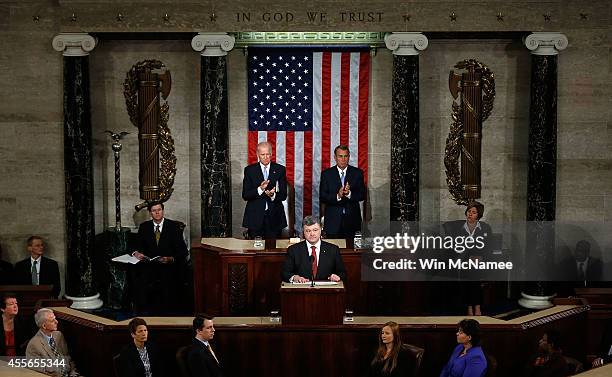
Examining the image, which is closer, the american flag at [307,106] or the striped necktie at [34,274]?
the striped necktie at [34,274]

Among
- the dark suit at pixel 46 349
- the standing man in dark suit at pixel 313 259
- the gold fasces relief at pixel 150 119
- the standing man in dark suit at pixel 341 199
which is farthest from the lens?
the gold fasces relief at pixel 150 119

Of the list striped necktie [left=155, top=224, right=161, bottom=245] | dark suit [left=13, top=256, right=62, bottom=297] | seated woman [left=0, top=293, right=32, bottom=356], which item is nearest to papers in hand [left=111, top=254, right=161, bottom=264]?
striped necktie [left=155, top=224, right=161, bottom=245]

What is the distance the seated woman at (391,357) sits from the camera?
11.0 m

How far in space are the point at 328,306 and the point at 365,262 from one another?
223 centimetres

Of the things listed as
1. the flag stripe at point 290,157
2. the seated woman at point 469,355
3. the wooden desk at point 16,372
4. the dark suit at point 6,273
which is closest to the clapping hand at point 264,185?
the flag stripe at point 290,157

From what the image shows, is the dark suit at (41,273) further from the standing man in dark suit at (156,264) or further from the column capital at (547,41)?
the column capital at (547,41)

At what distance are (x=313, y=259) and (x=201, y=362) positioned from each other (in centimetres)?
240

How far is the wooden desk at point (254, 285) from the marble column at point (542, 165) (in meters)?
2.66

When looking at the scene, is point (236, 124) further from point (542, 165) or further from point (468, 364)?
point (468, 364)

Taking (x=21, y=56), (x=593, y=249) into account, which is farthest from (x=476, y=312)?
(x=21, y=56)

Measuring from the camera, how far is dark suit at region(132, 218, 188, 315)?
49.4ft

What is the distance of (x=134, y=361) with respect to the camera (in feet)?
36.2

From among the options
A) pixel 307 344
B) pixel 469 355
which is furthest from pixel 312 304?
pixel 469 355

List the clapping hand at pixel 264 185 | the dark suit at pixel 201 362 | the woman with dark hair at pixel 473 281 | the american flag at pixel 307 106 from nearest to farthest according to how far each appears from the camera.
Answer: the dark suit at pixel 201 362 → the woman with dark hair at pixel 473 281 → the clapping hand at pixel 264 185 → the american flag at pixel 307 106
